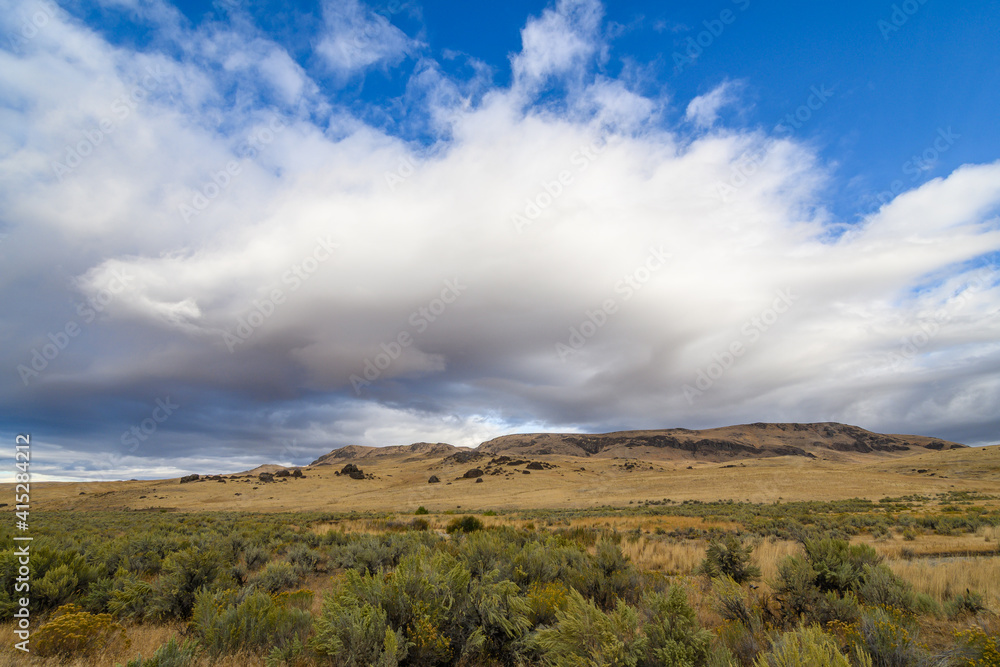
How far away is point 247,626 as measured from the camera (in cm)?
574

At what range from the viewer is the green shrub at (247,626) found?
5.50 metres

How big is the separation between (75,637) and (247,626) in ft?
6.89

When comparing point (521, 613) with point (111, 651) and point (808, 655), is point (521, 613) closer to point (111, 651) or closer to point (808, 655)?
point (808, 655)

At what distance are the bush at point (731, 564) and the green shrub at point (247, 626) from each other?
7814 millimetres

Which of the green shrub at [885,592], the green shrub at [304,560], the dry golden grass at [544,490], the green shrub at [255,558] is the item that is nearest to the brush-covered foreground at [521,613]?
the green shrub at [885,592]

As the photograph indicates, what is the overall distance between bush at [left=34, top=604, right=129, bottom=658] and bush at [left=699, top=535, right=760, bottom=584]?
33.1 ft

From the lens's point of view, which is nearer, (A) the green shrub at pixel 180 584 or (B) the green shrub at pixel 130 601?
(B) the green shrub at pixel 130 601

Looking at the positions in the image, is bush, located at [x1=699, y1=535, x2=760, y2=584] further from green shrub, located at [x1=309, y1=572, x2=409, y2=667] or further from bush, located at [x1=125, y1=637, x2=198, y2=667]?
bush, located at [x1=125, y1=637, x2=198, y2=667]

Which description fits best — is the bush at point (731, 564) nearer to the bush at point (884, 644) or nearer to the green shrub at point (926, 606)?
the green shrub at point (926, 606)

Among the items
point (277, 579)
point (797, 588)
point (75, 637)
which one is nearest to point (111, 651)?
point (75, 637)

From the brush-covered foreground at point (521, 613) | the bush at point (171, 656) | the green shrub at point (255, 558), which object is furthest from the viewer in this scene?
the green shrub at point (255, 558)

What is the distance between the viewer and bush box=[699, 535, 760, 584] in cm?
886

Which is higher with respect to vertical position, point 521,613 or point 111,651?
point 521,613

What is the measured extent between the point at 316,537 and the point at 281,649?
11.3 m
